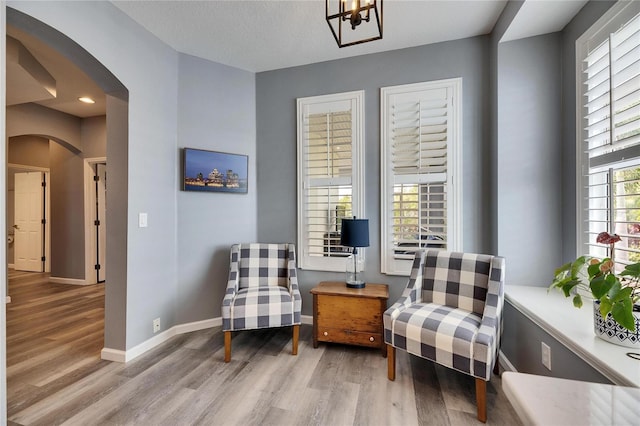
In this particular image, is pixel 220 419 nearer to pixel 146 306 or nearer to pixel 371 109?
pixel 146 306

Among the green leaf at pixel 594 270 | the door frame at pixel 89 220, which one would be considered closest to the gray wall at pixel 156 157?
the green leaf at pixel 594 270

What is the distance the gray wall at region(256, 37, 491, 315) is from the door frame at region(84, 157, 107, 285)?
341cm

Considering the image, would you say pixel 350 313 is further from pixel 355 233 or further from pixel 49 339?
pixel 49 339

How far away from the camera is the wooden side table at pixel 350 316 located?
2424 millimetres

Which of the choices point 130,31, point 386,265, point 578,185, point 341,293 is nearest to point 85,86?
point 130,31

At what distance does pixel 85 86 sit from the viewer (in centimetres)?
347

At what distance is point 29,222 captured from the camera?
19.4ft

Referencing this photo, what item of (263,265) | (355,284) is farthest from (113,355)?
(355,284)

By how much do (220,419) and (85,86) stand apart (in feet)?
13.0

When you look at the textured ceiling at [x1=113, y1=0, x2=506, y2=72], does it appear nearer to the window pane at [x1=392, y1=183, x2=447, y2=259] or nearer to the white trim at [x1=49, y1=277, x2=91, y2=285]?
the window pane at [x1=392, y1=183, x2=447, y2=259]

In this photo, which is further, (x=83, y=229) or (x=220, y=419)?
(x=83, y=229)

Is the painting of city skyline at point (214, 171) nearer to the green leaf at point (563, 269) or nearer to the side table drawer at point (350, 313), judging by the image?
the side table drawer at point (350, 313)

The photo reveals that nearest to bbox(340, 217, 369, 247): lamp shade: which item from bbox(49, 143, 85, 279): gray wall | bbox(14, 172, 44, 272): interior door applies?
bbox(49, 143, 85, 279): gray wall

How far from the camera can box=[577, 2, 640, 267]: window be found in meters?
1.57
